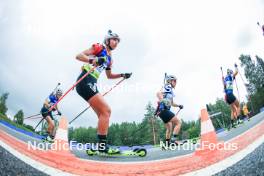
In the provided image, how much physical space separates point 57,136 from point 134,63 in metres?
0.88

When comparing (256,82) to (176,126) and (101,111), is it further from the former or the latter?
(101,111)

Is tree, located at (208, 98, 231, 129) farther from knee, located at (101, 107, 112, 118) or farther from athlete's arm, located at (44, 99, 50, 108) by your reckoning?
athlete's arm, located at (44, 99, 50, 108)

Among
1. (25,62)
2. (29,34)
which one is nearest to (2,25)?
(29,34)

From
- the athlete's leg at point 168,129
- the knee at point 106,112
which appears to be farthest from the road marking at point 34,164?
the athlete's leg at point 168,129

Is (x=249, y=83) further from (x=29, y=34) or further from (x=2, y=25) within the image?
(x=2, y=25)

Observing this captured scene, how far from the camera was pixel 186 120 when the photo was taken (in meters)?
2.45

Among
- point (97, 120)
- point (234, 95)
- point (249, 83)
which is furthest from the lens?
point (97, 120)

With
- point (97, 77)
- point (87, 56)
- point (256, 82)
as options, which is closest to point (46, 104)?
point (87, 56)

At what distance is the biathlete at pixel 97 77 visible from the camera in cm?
235

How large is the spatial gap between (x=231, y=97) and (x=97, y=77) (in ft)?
4.14

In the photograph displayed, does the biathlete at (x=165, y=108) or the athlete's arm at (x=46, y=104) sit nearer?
the athlete's arm at (x=46, y=104)

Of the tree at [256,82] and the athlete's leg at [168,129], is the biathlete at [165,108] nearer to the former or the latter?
the athlete's leg at [168,129]

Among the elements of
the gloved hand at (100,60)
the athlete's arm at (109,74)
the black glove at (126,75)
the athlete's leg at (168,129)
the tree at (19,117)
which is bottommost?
the athlete's leg at (168,129)

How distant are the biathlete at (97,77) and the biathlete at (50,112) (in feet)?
0.86
